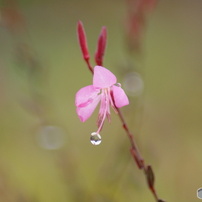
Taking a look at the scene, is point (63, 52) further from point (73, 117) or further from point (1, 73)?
point (1, 73)

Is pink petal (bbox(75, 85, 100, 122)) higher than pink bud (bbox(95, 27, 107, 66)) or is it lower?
lower

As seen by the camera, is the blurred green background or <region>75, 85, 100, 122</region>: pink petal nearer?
<region>75, 85, 100, 122</region>: pink petal

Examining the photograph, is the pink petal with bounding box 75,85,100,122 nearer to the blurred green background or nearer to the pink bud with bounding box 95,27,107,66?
the pink bud with bounding box 95,27,107,66

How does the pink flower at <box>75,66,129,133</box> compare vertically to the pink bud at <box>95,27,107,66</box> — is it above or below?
below

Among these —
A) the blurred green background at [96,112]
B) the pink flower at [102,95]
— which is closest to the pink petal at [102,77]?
the pink flower at [102,95]

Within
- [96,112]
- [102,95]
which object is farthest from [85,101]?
[96,112]

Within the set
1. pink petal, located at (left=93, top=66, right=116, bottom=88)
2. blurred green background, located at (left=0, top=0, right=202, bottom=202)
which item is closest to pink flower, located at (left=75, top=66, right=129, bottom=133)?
pink petal, located at (left=93, top=66, right=116, bottom=88)

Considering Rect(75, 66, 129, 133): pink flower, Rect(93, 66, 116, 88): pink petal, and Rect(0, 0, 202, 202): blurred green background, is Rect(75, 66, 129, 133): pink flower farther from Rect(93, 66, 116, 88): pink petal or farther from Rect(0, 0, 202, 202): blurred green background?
Rect(0, 0, 202, 202): blurred green background

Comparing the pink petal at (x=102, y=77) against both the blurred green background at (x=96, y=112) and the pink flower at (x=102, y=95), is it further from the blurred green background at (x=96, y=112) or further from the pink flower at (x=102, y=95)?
the blurred green background at (x=96, y=112)

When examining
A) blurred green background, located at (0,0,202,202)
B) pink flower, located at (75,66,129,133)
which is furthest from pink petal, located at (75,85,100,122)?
blurred green background, located at (0,0,202,202)
